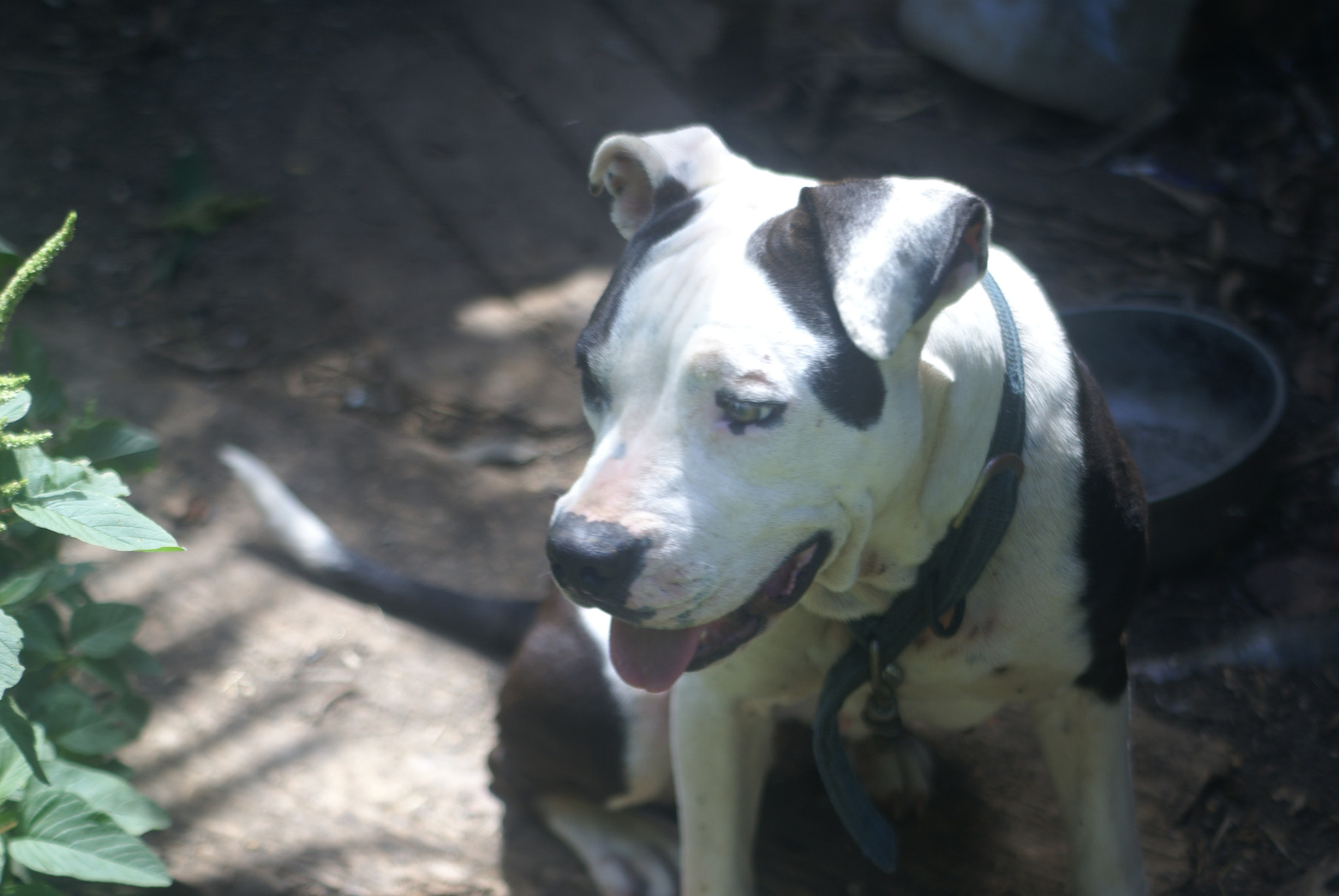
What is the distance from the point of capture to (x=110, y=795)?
1903 millimetres

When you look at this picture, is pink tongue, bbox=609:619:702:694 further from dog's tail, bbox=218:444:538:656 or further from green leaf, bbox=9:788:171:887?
dog's tail, bbox=218:444:538:656

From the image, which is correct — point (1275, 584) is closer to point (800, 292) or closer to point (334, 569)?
point (800, 292)

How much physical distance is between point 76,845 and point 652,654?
0.96 m

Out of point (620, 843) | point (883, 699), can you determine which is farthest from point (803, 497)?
point (620, 843)

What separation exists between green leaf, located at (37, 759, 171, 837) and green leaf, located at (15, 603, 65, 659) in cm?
19

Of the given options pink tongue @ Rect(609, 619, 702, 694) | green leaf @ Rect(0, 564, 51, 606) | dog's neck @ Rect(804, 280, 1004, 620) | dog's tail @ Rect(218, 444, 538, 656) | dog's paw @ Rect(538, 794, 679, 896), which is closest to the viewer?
dog's neck @ Rect(804, 280, 1004, 620)

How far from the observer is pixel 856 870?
234 centimetres

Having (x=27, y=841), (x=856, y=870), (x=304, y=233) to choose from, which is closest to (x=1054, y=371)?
(x=856, y=870)

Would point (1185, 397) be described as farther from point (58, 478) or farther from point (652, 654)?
point (58, 478)

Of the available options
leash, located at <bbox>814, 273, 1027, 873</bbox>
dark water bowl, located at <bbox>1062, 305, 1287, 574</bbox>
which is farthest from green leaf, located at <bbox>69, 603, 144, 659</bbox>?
dark water bowl, located at <bbox>1062, 305, 1287, 574</bbox>

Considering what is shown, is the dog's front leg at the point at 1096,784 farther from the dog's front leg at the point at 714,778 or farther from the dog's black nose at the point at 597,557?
the dog's black nose at the point at 597,557

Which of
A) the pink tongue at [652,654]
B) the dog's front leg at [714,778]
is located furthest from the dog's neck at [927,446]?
the dog's front leg at [714,778]

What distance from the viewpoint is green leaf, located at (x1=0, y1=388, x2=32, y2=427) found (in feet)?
5.05

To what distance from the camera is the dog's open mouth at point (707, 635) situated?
1.52 meters
